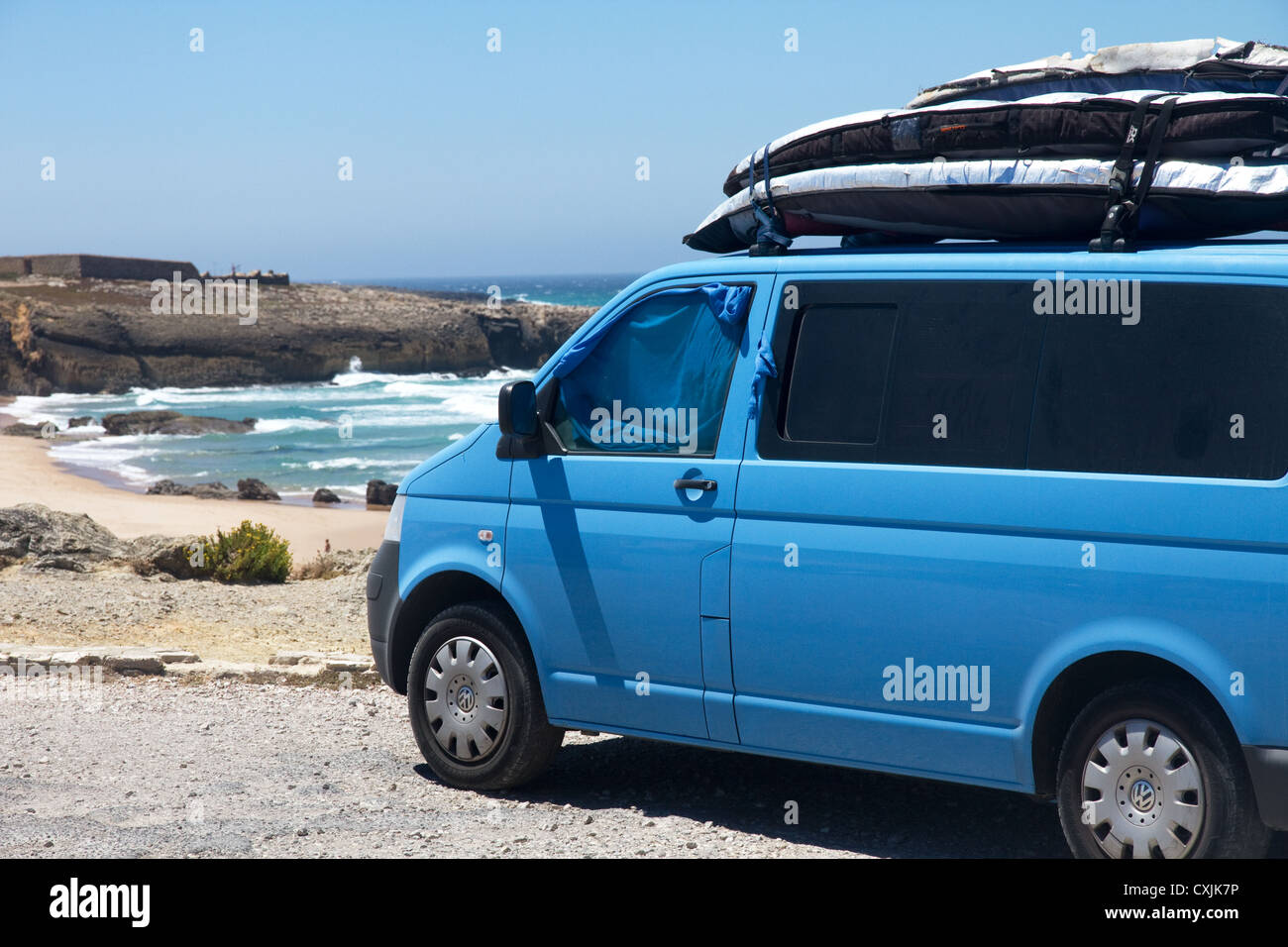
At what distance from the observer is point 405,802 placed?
6031mm

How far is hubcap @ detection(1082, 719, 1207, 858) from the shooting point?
432cm

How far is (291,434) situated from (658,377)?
138 feet

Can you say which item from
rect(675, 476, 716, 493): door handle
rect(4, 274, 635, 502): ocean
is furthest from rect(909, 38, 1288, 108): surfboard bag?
rect(4, 274, 635, 502): ocean

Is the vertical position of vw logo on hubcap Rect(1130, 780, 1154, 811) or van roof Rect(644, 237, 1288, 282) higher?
van roof Rect(644, 237, 1288, 282)

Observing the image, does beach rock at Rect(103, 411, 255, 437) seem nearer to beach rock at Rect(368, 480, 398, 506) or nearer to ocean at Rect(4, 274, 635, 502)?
ocean at Rect(4, 274, 635, 502)

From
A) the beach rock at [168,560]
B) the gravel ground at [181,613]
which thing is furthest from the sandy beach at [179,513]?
the gravel ground at [181,613]

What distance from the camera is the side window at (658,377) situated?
5504 mm

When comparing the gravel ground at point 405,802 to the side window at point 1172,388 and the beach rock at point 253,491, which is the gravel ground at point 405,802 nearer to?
the side window at point 1172,388

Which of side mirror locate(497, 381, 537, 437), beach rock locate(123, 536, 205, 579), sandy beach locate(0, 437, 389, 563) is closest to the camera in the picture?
side mirror locate(497, 381, 537, 437)

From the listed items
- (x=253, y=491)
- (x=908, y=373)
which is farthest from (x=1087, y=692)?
(x=253, y=491)

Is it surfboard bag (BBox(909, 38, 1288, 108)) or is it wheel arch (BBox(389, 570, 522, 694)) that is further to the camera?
wheel arch (BBox(389, 570, 522, 694))

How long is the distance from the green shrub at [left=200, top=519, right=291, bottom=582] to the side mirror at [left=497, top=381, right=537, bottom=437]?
368 inches

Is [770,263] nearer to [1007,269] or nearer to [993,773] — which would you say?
[1007,269]

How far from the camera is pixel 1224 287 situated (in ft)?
14.3
